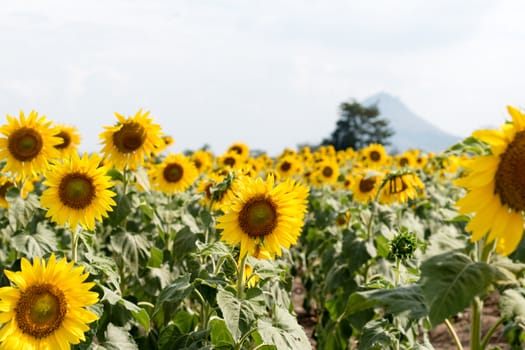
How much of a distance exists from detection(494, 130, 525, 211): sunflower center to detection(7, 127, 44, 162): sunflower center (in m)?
3.67

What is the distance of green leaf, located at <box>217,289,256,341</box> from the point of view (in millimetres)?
2662

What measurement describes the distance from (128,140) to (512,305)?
11.8 feet

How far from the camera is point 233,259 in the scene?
3.09 m

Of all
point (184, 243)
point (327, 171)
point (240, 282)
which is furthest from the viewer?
point (327, 171)

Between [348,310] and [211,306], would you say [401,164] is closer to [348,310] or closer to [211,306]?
[211,306]

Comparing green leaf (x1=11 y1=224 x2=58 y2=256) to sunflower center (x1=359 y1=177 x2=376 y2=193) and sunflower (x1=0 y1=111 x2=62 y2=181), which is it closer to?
sunflower (x1=0 y1=111 x2=62 y2=181)

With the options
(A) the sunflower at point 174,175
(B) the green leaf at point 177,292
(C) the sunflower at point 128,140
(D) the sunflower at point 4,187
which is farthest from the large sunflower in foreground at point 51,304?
(A) the sunflower at point 174,175

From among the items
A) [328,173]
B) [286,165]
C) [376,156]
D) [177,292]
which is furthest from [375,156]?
[177,292]

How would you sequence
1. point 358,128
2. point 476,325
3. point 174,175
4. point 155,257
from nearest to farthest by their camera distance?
1. point 476,325
2. point 155,257
3. point 174,175
4. point 358,128

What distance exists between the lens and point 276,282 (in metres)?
3.79

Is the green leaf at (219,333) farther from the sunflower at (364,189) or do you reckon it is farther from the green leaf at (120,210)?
the sunflower at (364,189)

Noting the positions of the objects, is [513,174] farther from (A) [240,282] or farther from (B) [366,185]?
(B) [366,185]

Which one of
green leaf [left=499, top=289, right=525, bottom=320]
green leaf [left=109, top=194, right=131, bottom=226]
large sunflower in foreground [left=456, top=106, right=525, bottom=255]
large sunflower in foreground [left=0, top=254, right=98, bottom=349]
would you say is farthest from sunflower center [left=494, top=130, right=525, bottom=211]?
green leaf [left=109, top=194, right=131, bottom=226]

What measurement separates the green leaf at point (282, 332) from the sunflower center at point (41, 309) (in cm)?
99
